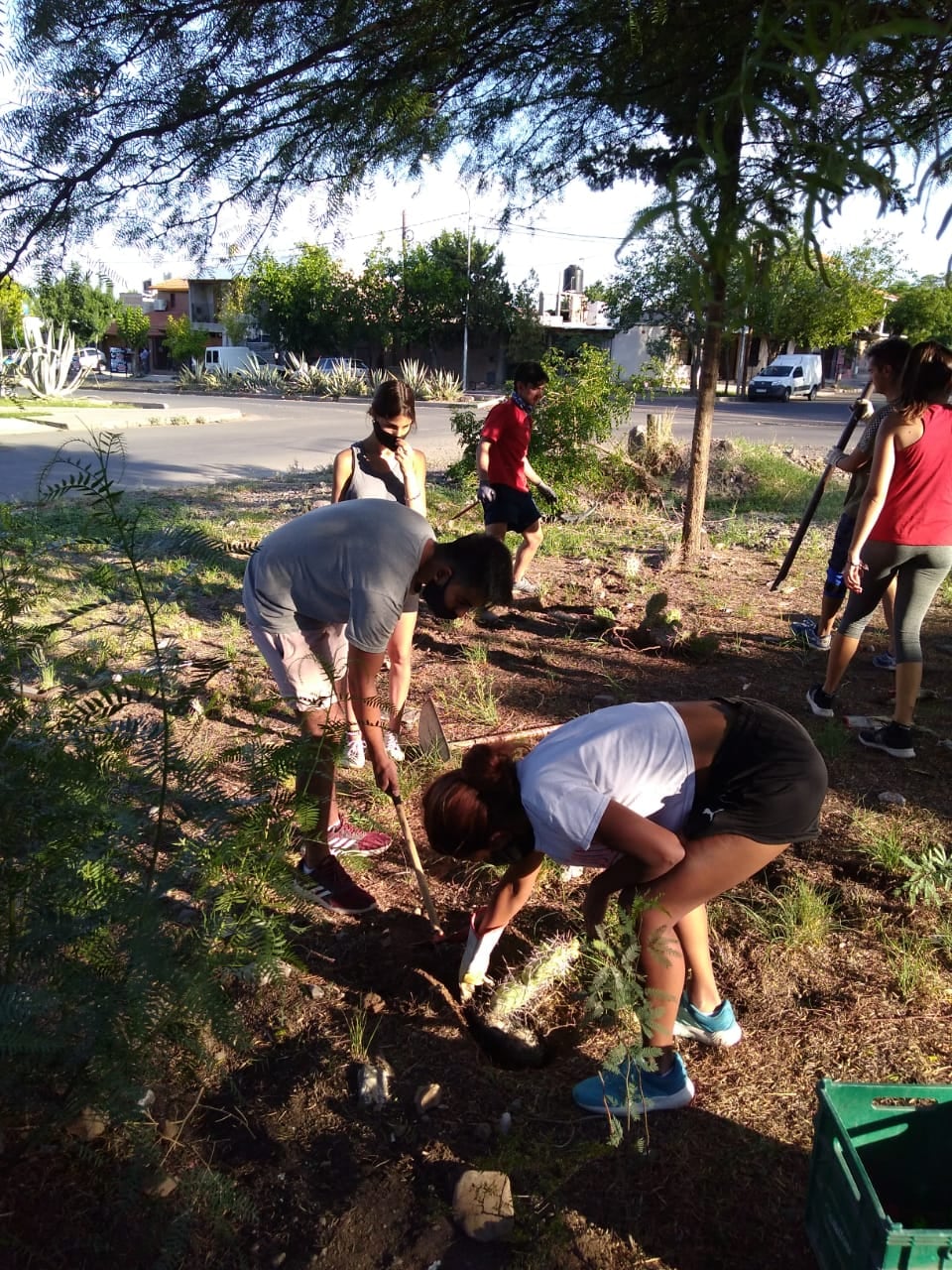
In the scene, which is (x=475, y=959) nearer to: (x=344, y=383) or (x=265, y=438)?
(x=265, y=438)

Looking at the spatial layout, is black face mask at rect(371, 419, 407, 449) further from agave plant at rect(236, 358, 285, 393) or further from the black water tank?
the black water tank

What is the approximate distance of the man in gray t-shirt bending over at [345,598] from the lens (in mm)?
2770

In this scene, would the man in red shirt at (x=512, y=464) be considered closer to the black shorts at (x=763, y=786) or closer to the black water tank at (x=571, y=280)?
the black shorts at (x=763, y=786)

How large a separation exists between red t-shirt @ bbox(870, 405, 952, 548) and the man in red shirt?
2.78m

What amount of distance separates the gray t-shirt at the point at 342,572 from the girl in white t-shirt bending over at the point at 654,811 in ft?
2.30

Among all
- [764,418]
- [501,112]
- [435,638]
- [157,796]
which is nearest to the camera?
[157,796]

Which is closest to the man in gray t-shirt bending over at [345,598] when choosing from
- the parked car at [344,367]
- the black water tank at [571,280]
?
the parked car at [344,367]

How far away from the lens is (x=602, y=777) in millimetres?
2127

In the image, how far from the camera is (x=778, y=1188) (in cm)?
A: 207

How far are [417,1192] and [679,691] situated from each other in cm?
318

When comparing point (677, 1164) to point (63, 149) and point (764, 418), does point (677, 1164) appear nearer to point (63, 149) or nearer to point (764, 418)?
point (63, 149)

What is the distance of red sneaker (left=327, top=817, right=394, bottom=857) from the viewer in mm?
3314

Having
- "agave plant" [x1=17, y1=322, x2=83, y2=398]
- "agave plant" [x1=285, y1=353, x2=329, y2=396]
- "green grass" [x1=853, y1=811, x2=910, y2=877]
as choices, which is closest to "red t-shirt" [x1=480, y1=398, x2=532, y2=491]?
"green grass" [x1=853, y1=811, x2=910, y2=877]

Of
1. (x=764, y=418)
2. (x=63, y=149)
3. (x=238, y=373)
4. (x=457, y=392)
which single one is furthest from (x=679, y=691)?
(x=238, y=373)
